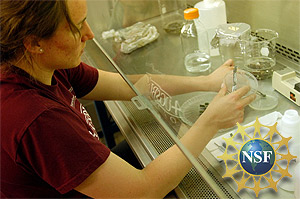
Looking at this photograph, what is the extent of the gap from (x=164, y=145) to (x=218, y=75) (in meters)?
0.33

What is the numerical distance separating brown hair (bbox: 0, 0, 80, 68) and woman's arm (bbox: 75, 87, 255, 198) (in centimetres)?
44

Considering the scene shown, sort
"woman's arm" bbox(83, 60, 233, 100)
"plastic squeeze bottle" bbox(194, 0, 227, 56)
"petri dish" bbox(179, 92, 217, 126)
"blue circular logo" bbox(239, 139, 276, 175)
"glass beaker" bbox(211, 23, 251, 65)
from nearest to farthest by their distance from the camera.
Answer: "blue circular logo" bbox(239, 139, 276, 175)
"petri dish" bbox(179, 92, 217, 126)
"woman's arm" bbox(83, 60, 233, 100)
"glass beaker" bbox(211, 23, 251, 65)
"plastic squeeze bottle" bbox(194, 0, 227, 56)

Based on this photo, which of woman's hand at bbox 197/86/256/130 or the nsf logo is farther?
woman's hand at bbox 197/86/256/130

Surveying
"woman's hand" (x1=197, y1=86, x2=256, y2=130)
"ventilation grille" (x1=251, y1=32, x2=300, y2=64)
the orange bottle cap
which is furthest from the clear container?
"woman's hand" (x1=197, y1=86, x2=256, y2=130)

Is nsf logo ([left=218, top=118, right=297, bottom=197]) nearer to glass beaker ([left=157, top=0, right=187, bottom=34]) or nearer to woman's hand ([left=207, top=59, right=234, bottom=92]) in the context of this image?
woman's hand ([left=207, top=59, right=234, bottom=92])

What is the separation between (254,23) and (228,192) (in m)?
0.93

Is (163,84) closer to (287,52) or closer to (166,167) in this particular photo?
(166,167)

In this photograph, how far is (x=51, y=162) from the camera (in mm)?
909

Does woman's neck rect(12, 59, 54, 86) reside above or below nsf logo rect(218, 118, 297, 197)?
above

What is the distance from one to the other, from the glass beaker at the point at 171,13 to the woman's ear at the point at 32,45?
90 cm

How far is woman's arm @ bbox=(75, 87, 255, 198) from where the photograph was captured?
37.0 inches

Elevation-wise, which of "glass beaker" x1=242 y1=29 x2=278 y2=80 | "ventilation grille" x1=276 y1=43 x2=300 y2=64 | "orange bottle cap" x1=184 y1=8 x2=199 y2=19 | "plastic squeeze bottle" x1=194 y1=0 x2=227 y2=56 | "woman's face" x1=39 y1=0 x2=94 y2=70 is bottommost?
"ventilation grille" x1=276 y1=43 x2=300 y2=64

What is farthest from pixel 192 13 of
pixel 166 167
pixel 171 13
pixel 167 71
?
pixel 166 167

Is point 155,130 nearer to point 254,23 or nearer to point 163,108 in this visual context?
point 163,108
